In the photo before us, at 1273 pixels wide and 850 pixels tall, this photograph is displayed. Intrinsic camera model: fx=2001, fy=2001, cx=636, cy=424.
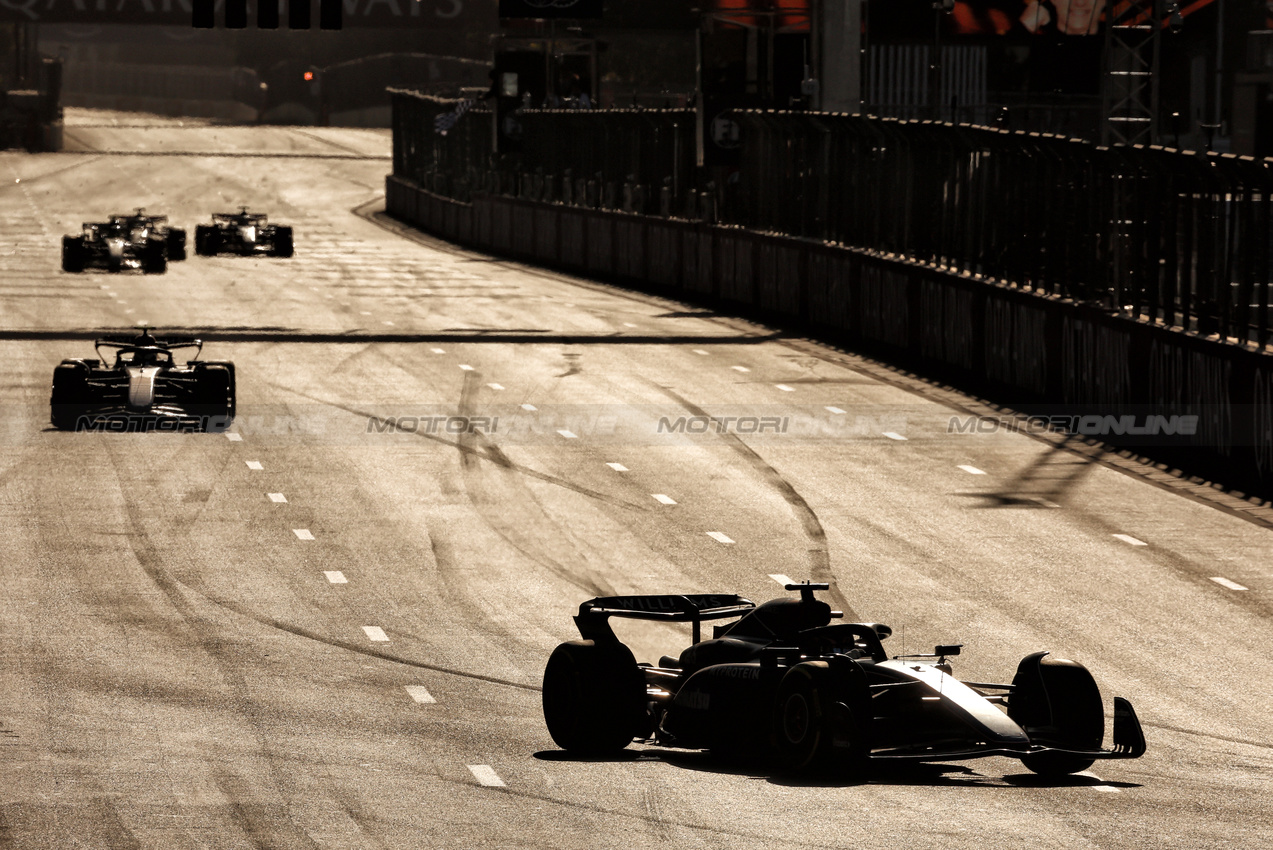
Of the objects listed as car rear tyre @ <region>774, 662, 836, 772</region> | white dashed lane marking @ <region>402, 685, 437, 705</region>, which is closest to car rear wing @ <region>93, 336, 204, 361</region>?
white dashed lane marking @ <region>402, 685, 437, 705</region>

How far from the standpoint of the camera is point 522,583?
16375 millimetres

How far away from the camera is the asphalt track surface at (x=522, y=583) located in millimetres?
9938

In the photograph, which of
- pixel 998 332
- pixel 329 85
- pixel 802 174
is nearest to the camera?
pixel 998 332

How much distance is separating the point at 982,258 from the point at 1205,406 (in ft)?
23.9

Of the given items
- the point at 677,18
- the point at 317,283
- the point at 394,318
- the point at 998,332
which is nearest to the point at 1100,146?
the point at 998,332

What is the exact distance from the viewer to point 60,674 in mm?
13375

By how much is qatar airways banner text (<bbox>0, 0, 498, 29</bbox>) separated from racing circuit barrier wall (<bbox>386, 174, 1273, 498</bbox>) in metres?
40.2

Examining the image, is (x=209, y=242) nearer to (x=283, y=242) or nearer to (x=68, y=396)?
(x=283, y=242)

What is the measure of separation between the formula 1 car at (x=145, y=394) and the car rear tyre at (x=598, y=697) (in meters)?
13.7

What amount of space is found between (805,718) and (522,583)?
6416 mm

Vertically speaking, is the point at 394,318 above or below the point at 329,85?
below

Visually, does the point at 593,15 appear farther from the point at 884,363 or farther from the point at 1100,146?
the point at 1100,146

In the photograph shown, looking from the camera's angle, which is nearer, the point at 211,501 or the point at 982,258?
the point at 211,501

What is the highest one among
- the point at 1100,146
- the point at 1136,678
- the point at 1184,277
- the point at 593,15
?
the point at 593,15
